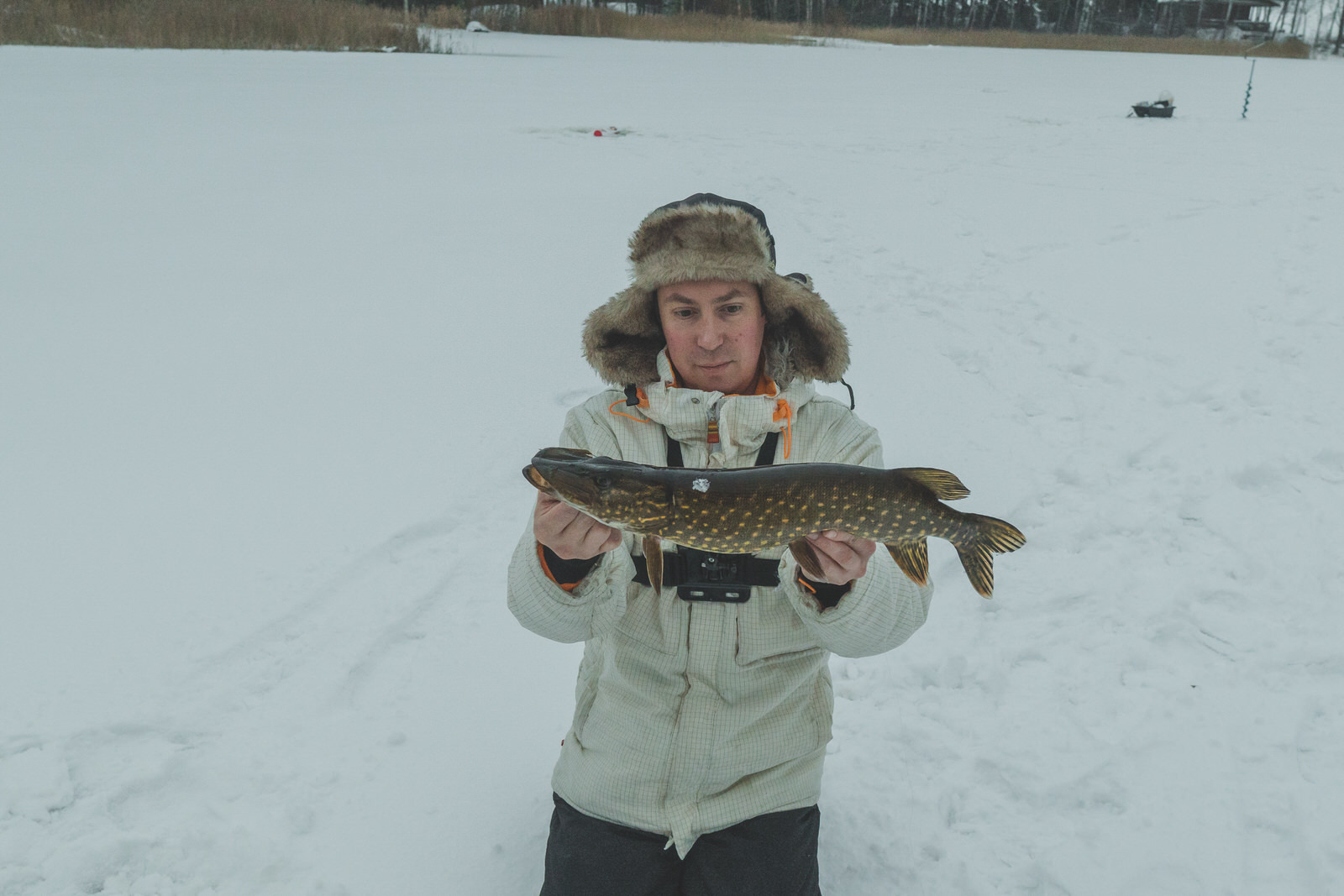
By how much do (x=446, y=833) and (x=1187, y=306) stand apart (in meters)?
5.68

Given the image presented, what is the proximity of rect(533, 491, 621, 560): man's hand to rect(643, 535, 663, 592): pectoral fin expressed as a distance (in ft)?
0.29

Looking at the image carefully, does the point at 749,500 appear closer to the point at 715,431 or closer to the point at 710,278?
the point at 715,431

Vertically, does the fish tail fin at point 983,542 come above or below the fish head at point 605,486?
below

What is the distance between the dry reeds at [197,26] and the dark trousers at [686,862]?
16.2 m

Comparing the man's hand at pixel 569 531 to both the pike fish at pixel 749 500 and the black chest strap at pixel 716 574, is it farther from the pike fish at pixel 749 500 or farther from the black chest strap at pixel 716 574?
the black chest strap at pixel 716 574

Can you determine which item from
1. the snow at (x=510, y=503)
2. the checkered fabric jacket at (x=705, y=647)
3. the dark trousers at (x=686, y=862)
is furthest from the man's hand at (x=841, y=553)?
the snow at (x=510, y=503)

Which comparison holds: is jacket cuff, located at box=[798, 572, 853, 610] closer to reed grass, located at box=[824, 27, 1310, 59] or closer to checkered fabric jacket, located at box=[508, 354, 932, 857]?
checkered fabric jacket, located at box=[508, 354, 932, 857]

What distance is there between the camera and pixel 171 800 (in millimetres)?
2338

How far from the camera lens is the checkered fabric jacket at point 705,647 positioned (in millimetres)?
1901

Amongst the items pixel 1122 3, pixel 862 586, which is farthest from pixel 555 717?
A: pixel 1122 3

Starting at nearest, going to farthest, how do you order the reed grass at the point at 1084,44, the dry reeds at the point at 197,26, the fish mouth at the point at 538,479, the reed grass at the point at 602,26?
the fish mouth at the point at 538,479 < the dry reeds at the point at 197,26 < the reed grass at the point at 602,26 < the reed grass at the point at 1084,44

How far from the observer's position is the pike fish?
157 centimetres

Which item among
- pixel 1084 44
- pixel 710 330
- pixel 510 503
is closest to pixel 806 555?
pixel 710 330

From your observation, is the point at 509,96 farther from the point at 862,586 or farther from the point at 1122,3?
the point at 1122,3
